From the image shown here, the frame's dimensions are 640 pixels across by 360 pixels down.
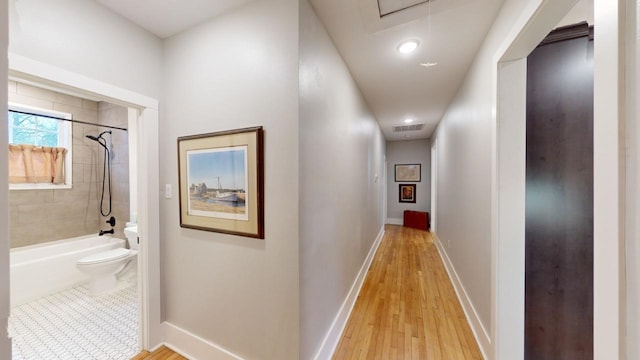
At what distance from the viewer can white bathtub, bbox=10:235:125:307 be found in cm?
237

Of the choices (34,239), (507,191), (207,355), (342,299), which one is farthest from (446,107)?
(34,239)

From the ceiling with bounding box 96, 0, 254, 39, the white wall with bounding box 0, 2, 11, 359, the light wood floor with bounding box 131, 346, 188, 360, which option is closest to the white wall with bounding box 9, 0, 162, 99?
the ceiling with bounding box 96, 0, 254, 39

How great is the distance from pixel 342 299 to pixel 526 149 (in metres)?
1.80

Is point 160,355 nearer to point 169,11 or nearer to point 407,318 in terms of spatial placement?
point 407,318

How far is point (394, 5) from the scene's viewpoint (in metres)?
1.42

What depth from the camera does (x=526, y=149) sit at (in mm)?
1428

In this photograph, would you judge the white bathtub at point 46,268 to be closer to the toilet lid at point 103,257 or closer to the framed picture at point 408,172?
the toilet lid at point 103,257

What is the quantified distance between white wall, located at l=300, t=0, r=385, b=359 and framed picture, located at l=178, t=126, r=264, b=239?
299mm

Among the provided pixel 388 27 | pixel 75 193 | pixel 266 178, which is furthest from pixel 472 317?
pixel 75 193

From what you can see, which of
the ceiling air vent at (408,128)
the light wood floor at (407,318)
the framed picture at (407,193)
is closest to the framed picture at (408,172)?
the framed picture at (407,193)

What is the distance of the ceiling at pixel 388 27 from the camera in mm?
1428

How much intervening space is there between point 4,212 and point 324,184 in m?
1.44

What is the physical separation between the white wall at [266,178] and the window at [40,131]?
2.54 meters

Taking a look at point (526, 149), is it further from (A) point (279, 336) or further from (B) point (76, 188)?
(B) point (76, 188)
